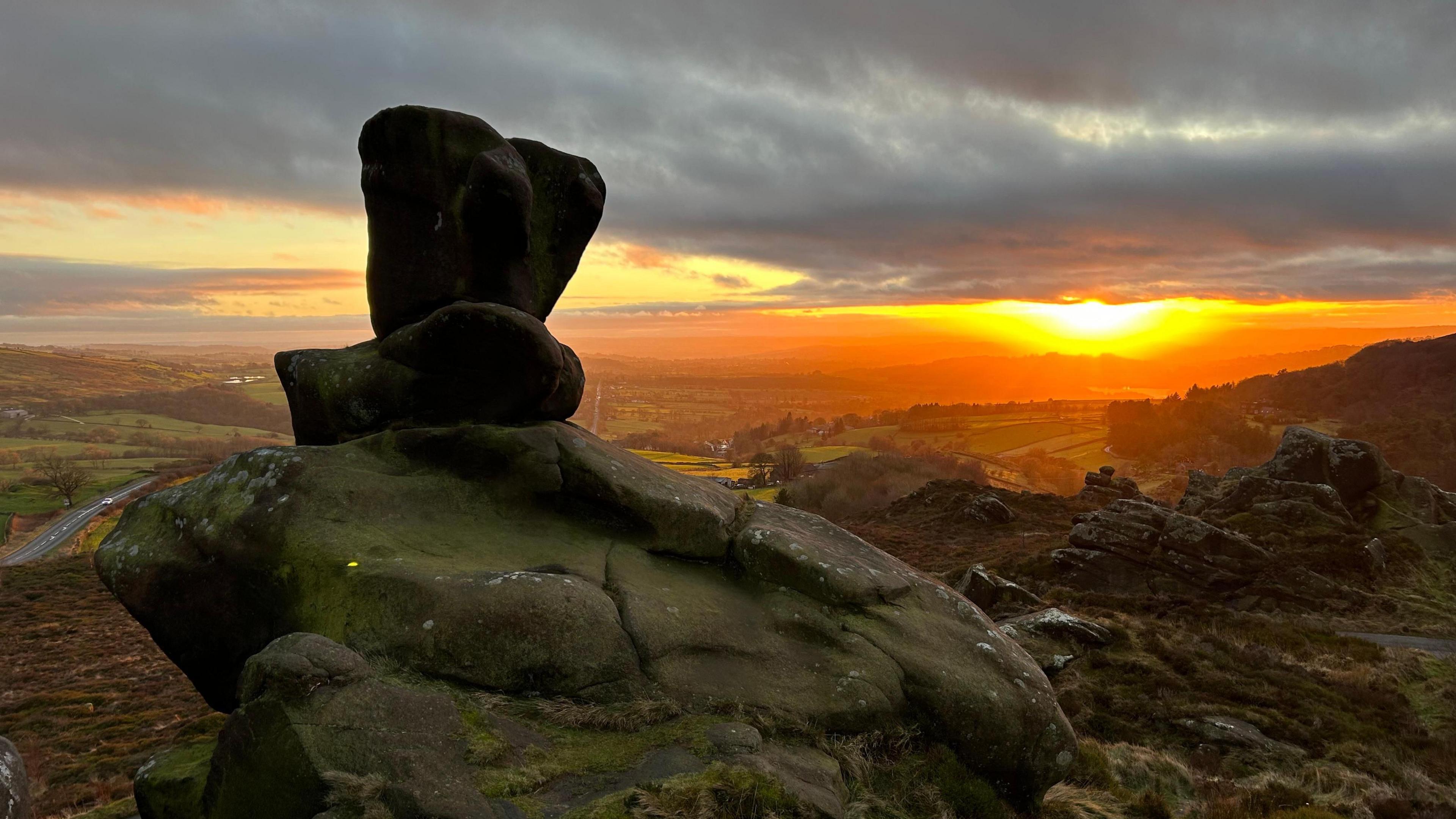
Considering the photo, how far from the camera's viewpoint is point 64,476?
94.2m

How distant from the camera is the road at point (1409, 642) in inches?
1103

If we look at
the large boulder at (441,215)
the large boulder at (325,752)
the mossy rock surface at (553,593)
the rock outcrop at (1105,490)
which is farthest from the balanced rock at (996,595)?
the rock outcrop at (1105,490)

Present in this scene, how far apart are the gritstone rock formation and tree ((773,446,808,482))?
283 ft

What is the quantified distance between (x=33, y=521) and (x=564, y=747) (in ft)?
404

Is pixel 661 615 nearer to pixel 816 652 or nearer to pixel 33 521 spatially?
pixel 816 652

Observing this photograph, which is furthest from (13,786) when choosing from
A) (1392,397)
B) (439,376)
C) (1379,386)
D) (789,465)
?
(1379,386)

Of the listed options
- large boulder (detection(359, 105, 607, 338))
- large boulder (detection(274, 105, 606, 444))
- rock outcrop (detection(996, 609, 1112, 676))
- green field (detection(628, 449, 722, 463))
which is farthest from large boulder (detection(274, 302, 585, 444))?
green field (detection(628, 449, 722, 463))

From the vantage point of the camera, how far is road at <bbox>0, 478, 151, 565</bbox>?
7588 centimetres

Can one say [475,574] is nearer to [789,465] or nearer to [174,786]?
[174,786]

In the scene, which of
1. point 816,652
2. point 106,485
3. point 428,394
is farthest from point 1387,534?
point 106,485

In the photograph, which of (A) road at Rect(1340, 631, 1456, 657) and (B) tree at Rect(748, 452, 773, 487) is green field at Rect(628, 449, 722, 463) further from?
(A) road at Rect(1340, 631, 1456, 657)

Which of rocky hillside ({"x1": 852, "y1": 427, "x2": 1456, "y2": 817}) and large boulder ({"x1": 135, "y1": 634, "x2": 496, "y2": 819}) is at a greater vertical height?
large boulder ({"x1": 135, "y1": 634, "x2": 496, "y2": 819})

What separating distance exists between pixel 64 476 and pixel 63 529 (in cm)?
1366

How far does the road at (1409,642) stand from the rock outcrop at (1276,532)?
10.0ft
